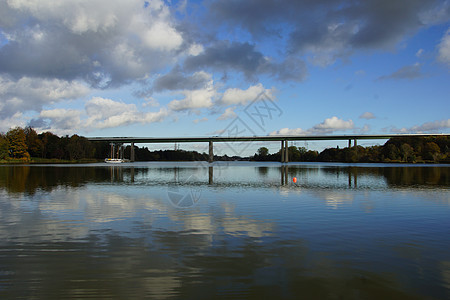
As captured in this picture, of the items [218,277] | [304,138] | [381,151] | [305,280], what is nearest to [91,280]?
[218,277]

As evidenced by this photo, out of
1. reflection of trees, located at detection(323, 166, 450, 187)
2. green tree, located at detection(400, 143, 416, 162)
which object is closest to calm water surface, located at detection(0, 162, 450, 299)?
reflection of trees, located at detection(323, 166, 450, 187)

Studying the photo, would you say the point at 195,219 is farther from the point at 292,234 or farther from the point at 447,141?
the point at 447,141

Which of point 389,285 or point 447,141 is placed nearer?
point 389,285

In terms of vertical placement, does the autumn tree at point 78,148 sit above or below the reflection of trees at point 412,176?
above

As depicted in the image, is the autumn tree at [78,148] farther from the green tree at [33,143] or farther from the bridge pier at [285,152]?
the bridge pier at [285,152]

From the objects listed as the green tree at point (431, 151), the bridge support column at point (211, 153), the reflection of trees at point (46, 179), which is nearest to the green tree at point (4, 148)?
Result: the reflection of trees at point (46, 179)

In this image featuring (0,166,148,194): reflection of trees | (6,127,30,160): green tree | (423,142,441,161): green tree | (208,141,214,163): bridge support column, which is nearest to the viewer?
(0,166,148,194): reflection of trees

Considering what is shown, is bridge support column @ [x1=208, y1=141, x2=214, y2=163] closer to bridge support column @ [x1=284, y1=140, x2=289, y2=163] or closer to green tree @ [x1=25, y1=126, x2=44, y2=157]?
bridge support column @ [x1=284, y1=140, x2=289, y2=163]

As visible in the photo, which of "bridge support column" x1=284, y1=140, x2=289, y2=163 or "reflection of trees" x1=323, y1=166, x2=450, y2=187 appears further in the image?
"bridge support column" x1=284, y1=140, x2=289, y2=163

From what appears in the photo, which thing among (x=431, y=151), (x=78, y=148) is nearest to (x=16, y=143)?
(x=78, y=148)

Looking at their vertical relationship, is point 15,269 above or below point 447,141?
below

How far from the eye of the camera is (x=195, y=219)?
15203mm

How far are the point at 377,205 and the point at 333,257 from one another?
40.7 feet

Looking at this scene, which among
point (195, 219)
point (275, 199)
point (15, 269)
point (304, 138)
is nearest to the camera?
point (15, 269)
